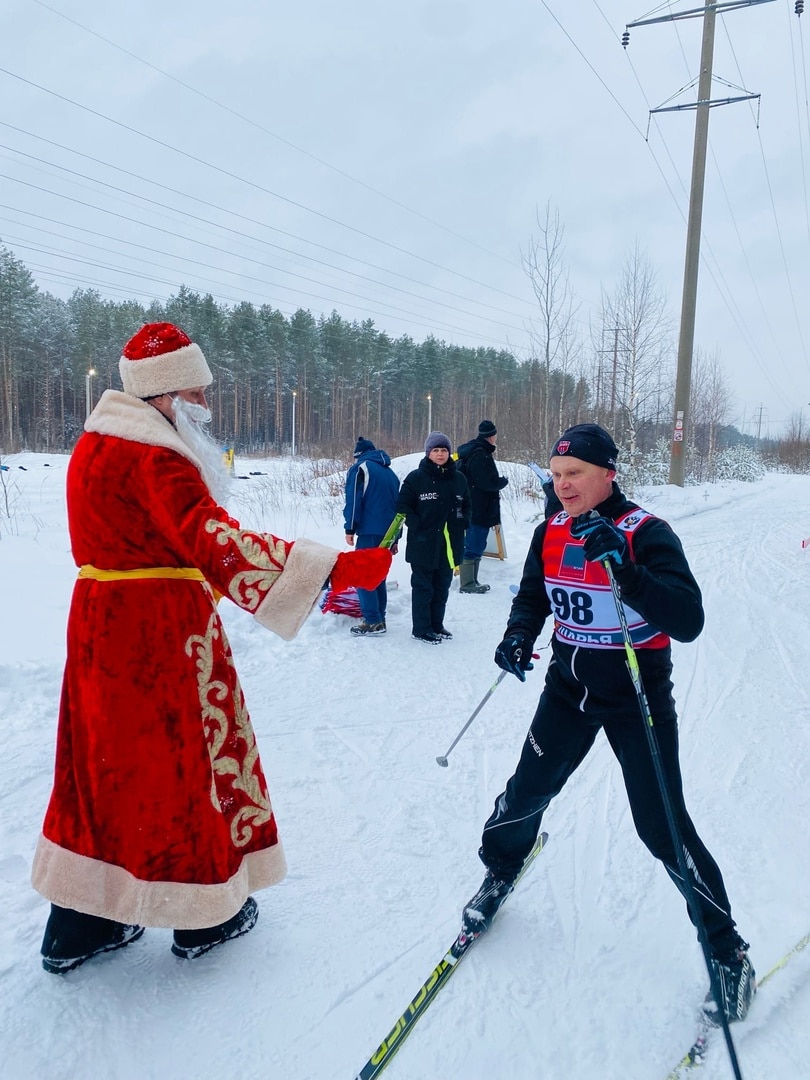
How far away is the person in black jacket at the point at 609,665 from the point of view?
1.97 metres

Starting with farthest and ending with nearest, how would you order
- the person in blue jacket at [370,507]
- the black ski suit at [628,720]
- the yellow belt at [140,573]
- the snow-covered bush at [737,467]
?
the snow-covered bush at [737,467]
the person in blue jacket at [370,507]
the yellow belt at [140,573]
the black ski suit at [628,720]

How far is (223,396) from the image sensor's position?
53.2 metres

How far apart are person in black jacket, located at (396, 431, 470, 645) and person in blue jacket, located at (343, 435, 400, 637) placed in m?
0.24

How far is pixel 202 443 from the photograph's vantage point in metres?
2.24

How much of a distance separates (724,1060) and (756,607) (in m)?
6.15

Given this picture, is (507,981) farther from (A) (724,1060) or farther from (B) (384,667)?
(B) (384,667)

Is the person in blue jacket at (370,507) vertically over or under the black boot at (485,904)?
over

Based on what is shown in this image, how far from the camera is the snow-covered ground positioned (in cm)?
199

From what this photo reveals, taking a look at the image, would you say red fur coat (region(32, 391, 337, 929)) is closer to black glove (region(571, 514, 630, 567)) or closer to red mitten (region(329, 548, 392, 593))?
red mitten (region(329, 548, 392, 593))

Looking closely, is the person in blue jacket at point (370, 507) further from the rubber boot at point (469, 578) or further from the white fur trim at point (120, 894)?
the white fur trim at point (120, 894)

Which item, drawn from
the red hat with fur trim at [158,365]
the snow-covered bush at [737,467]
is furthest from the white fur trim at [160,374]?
the snow-covered bush at [737,467]

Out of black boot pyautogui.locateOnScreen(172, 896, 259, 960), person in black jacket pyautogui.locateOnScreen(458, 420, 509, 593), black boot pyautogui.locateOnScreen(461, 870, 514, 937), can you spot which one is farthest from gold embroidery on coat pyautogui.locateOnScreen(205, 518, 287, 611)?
person in black jacket pyautogui.locateOnScreen(458, 420, 509, 593)

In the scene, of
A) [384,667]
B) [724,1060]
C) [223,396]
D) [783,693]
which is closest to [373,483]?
[384,667]

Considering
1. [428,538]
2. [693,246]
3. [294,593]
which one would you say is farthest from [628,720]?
[693,246]
